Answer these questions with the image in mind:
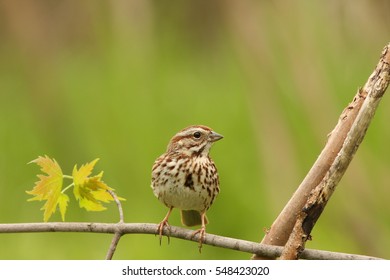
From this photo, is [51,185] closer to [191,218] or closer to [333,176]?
[333,176]

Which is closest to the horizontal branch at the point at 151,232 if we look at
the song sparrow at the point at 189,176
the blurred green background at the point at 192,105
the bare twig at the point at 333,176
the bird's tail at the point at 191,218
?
the bare twig at the point at 333,176

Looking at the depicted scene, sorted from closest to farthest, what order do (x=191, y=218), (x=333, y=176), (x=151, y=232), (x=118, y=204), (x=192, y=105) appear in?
(x=333, y=176), (x=151, y=232), (x=118, y=204), (x=191, y=218), (x=192, y=105)

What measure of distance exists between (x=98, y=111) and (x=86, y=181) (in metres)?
3.13

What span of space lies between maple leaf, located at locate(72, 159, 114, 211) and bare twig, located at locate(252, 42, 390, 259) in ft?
0.97

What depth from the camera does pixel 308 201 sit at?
5.16 ft

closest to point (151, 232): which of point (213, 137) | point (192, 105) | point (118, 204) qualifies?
point (118, 204)

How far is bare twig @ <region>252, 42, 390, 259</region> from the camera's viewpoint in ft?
5.14

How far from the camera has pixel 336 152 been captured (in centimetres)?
161

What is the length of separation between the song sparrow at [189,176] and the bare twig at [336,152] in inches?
23.2

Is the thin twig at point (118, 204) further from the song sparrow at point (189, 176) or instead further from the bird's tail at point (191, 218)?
the bird's tail at point (191, 218)

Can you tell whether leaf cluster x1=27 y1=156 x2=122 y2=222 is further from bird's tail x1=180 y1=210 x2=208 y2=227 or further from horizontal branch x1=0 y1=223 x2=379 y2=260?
bird's tail x1=180 y1=210 x2=208 y2=227

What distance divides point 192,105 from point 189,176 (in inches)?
95.9

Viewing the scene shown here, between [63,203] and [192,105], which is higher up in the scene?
[192,105]
